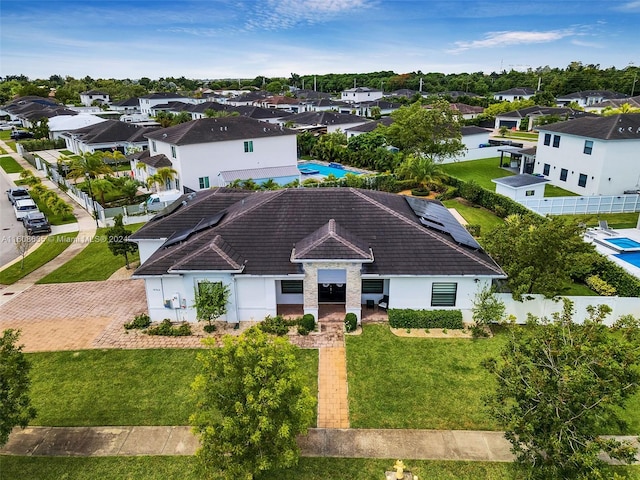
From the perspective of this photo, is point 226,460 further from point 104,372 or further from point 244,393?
point 104,372

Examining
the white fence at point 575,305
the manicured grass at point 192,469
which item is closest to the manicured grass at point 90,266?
the manicured grass at point 192,469

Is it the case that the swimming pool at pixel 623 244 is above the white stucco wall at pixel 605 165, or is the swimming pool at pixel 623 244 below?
below

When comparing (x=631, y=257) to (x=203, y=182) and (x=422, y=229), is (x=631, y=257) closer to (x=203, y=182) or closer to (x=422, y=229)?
(x=422, y=229)

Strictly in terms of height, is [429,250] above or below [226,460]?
above

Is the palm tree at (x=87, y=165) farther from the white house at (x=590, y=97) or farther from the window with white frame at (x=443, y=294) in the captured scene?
the white house at (x=590, y=97)

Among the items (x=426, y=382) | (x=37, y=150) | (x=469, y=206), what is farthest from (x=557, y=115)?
(x=37, y=150)
